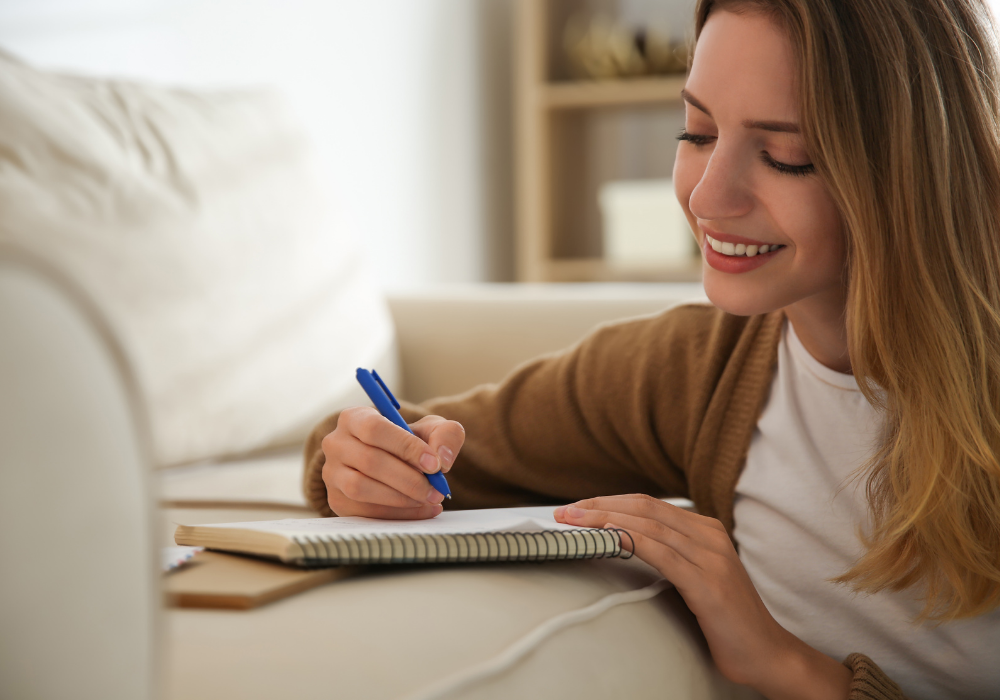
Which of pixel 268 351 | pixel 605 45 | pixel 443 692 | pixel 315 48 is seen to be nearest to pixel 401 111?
pixel 315 48

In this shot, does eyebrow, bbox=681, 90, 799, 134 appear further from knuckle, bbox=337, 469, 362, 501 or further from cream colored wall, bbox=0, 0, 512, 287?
cream colored wall, bbox=0, 0, 512, 287

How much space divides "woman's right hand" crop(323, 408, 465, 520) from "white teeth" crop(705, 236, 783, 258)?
11.2 inches

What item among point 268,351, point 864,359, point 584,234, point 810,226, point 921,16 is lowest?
point 584,234

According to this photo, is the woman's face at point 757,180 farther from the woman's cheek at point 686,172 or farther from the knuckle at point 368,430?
the knuckle at point 368,430

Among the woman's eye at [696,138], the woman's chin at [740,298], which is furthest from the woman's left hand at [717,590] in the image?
the woman's eye at [696,138]

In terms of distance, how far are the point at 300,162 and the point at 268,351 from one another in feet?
1.24

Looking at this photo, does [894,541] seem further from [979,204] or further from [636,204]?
[636,204]

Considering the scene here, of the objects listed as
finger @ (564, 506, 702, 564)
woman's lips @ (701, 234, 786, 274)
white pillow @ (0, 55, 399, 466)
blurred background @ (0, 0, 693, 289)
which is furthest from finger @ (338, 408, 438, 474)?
blurred background @ (0, 0, 693, 289)

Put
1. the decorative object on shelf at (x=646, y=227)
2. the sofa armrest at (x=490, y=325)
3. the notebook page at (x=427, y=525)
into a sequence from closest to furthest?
the notebook page at (x=427, y=525) → the sofa armrest at (x=490, y=325) → the decorative object on shelf at (x=646, y=227)

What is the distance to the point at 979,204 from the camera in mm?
707

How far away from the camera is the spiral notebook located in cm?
49

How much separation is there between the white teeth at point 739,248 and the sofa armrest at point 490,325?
556mm

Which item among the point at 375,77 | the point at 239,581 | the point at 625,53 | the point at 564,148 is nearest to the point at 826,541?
the point at 239,581

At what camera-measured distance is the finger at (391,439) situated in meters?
0.63
